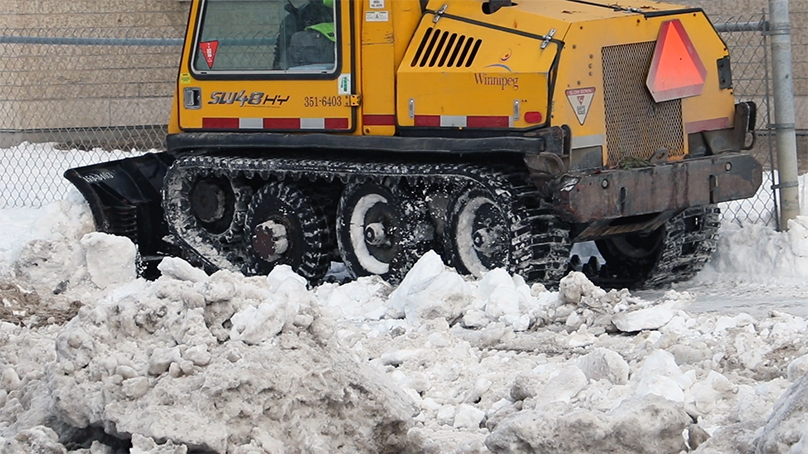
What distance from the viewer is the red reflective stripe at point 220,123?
32.5 feet

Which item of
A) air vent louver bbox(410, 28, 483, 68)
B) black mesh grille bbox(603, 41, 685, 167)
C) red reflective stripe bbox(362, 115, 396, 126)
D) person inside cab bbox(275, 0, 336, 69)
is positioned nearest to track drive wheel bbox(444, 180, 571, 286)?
black mesh grille bbox(603, 41, 685, 167)

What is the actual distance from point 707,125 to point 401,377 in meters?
3.76

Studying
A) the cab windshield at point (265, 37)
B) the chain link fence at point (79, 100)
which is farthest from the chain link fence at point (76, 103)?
the cab windshield at point (265, 37)

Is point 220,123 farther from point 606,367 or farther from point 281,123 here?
point 606,367

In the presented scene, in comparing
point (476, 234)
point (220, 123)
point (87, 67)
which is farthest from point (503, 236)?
point (87, 67)

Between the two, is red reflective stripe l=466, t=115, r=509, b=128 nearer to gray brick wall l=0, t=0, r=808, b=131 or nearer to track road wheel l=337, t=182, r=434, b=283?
track road wheel l=337, t=182, r=434, b=283

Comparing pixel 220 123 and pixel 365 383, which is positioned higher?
pixel 220 123

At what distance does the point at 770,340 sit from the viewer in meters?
6.40

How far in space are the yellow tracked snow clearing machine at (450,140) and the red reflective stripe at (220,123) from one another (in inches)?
0.5

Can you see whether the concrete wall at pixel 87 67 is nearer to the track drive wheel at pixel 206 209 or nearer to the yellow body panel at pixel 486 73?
the track drive wheel at pixel 206 209

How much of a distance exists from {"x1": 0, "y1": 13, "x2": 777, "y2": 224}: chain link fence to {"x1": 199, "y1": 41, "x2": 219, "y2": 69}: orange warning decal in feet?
15.2

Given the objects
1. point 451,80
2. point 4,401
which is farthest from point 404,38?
point 4,401

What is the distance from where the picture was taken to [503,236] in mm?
8562

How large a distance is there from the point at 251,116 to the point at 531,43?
2416 mm
